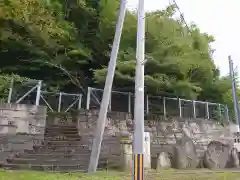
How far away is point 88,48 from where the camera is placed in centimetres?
1327

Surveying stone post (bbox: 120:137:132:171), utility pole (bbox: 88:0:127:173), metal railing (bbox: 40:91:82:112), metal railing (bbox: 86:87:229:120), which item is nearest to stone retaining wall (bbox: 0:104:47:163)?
metal railing (bbox: 40:91:82:112)

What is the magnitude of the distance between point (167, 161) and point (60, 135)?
424 centimetres

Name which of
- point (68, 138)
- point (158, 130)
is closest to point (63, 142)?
point (68, 138)

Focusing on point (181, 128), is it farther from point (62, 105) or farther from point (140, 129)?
point (140, 129)

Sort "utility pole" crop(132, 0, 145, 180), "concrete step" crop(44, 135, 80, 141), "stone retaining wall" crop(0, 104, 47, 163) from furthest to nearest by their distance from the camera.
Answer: "concrete step" crop(44, 135, 80, 141) → "stone retaining wall" crop(0, 104, 47, 163) → "utility pole" crop(132, 0, 145, 180)

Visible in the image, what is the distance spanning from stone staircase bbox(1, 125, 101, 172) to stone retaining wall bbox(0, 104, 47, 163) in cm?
29

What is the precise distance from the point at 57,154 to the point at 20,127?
5.33 feet

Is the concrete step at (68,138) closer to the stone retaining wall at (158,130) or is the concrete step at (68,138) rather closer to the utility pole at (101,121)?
the stone retaining wall at (158,130)

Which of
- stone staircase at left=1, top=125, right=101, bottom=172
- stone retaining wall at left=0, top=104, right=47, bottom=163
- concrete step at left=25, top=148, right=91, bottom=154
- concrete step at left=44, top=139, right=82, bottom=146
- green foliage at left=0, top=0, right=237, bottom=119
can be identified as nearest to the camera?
stone staircase at left=1, top=125, right=101, bottom=172

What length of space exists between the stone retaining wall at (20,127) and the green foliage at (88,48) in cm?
260

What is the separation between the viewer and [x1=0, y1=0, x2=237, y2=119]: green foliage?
11.3 m

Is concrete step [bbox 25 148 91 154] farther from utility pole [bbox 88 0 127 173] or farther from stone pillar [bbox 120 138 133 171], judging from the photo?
utility pole [bbox 88 0 127 173]

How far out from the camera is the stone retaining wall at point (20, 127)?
891cm

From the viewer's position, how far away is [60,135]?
10.2 meters
